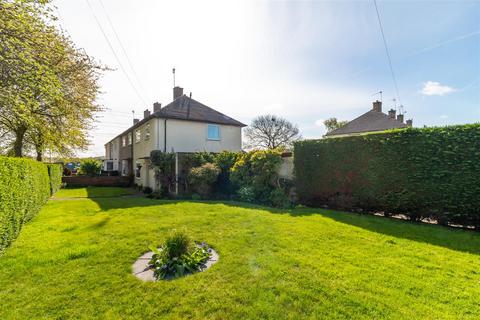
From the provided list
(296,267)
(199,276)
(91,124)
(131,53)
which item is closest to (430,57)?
(296,267)

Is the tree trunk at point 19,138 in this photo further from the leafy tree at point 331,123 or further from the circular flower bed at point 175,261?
the leafy tree at point 331,123

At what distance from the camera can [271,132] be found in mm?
36406

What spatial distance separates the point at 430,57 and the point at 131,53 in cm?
1455

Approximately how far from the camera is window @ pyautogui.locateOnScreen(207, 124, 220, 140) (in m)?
18.8

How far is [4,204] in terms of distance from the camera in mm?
5035

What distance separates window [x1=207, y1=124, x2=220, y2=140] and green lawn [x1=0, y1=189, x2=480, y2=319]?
1284cm

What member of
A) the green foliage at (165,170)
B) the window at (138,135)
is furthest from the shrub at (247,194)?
the window at (138,135)

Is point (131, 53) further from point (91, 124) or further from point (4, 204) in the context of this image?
point (4, 204)

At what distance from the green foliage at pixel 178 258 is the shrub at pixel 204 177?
26.3 ft

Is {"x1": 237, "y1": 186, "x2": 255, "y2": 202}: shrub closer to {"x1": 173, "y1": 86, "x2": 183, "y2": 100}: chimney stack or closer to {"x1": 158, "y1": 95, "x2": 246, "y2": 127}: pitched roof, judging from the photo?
{"x1": 158, "y1": 95, "x2": 246, "y2": 127}: pitched roof

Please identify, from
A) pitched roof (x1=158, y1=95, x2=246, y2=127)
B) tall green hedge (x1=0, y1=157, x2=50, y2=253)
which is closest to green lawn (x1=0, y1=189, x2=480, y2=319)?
tall green hedge (x1=0, y1=157, x2=50, y2=253)

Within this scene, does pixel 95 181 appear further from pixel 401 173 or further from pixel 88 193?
pixel 401 173

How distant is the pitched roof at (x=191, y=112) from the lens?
676 inches

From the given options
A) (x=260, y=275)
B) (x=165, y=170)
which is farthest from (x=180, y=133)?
(x=260, y=275)
